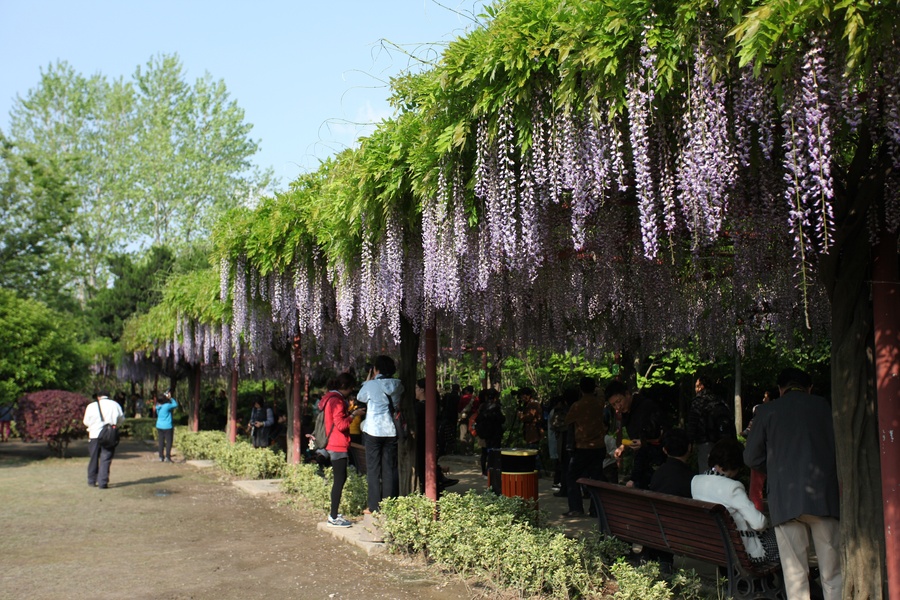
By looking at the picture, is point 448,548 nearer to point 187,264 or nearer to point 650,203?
point 650,203

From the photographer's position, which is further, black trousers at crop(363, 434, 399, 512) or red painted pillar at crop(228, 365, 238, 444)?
red painted pillar at crop(228, 365, 238, 444)

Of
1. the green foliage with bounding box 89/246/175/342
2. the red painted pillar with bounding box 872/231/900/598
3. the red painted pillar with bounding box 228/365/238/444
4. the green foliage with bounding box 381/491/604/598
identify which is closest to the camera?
the red painted pillar with bounding box 872/231/900/598

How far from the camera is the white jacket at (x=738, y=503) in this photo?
18.4ft

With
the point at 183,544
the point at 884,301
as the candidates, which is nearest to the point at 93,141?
the point at 183,544

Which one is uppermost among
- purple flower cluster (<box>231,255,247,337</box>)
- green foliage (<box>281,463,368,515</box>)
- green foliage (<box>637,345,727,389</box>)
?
purple flower cluster (<box>231,255,247,337</box>)

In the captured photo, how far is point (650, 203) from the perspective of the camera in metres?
4.54

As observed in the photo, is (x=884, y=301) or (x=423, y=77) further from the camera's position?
(x=423, y=77)

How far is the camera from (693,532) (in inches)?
227

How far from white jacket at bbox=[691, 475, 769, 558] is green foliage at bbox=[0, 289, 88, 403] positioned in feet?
64.6

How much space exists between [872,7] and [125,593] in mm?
6809

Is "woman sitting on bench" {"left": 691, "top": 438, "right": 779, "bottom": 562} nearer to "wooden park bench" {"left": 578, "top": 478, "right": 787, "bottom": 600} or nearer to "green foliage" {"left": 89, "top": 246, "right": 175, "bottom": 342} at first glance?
"wooden park bench" {"left": 578, "top": 478, "right": 787, "bottom": 600}

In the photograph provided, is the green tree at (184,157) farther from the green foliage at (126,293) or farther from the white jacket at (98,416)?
the white jacket at (98,416)

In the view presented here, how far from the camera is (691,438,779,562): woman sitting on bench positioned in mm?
5602

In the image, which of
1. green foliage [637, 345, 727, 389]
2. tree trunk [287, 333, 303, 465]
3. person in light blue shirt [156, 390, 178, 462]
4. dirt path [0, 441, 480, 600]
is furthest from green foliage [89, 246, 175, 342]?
green foliage [637, 345, 727, 389]
